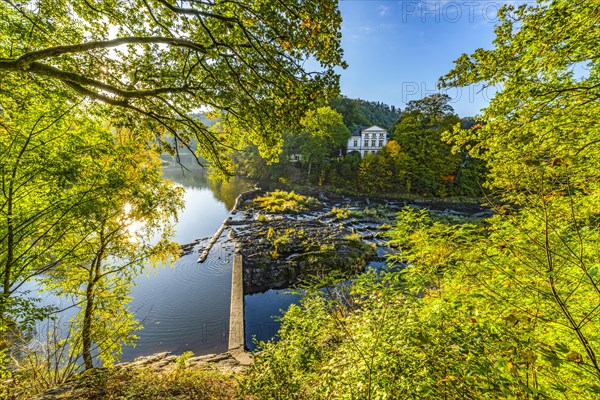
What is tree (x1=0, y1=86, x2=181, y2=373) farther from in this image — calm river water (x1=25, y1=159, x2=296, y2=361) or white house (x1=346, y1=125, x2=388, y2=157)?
white house (x1=346, y1=125, x2=388, y2=157)

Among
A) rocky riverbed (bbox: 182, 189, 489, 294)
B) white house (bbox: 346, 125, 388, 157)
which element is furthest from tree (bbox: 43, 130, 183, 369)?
white house (bbox: 346, 125, 388, 157)

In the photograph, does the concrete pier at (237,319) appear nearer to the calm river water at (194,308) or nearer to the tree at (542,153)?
the calm river water at (194,308)

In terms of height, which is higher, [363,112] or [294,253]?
[363,112]

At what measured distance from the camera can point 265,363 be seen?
316cm

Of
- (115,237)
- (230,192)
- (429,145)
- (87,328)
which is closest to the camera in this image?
(87,328)

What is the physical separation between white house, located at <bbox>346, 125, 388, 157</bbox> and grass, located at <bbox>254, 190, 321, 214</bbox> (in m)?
21.5

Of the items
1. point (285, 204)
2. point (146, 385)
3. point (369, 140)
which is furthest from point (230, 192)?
point (146, 385)

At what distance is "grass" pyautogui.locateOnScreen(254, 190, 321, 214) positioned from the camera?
2472cm

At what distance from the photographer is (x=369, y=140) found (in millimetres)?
44500

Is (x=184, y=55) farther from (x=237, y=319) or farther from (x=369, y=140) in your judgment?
(x=369, y=140)

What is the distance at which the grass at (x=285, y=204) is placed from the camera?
24.7m

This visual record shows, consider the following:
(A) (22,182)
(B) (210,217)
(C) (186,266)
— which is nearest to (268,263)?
(C) (186,266)

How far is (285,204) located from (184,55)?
21514 millimetres

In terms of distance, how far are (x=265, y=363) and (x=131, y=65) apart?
560 cm
